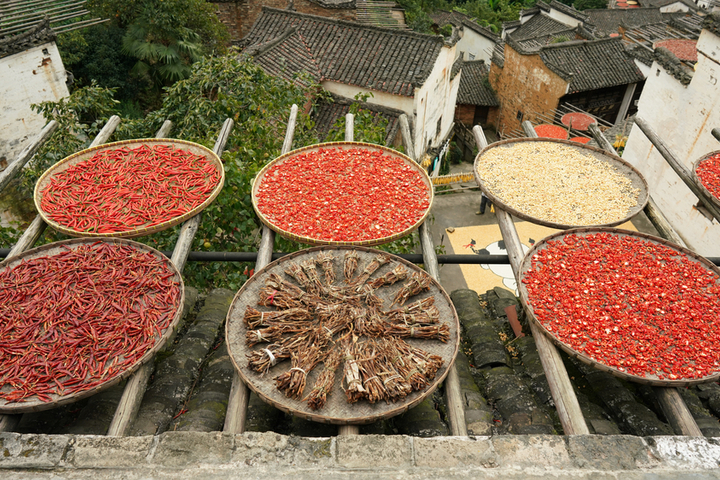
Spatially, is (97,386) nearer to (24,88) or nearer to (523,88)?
(24,88)

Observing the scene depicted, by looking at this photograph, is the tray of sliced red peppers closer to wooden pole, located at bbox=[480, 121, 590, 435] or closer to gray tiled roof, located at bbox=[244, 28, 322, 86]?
wooden pole, located at bbox=[480, 121, 590, 435]

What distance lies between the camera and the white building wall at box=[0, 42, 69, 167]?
12.6m

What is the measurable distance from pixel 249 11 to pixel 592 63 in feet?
50.6

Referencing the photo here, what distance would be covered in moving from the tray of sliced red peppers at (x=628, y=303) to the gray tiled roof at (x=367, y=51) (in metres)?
11.2

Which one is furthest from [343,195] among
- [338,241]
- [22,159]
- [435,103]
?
[435,103]

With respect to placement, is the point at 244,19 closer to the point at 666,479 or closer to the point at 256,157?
the point at 256,157

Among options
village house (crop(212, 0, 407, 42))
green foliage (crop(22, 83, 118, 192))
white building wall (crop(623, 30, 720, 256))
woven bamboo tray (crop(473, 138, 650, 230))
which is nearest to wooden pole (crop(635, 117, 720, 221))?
woven bamboo tray (crop(473, 138, 650, 230))

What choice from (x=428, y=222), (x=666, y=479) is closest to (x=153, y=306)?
(x=428, y=222)

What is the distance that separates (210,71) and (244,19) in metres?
15.1

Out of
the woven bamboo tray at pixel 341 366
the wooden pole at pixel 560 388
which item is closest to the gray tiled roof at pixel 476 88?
the wooden pole at pixel 560 388

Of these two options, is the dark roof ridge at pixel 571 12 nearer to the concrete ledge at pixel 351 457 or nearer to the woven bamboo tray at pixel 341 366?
the woven bamboo tray at pixel 341 366

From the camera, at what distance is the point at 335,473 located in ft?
8.16

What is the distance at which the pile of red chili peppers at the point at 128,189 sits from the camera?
14.6ft

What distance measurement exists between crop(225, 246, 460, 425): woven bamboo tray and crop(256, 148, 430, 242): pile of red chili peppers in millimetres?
306
